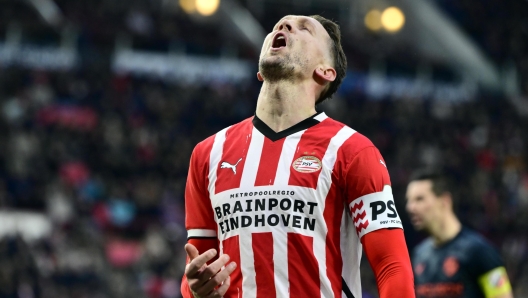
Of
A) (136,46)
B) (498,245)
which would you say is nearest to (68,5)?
(136,46)

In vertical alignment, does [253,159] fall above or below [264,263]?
above

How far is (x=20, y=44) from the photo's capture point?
57.0ft

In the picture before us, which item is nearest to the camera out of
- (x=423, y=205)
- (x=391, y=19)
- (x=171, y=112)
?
(x=423, y=205)

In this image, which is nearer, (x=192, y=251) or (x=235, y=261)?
(x=192, y=251)

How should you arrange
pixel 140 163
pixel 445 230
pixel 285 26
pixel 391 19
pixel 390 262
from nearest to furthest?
pixel 390 262 < pixel 285 26 < pixel 445 230 < pixel 140 163 < pixel 391 19

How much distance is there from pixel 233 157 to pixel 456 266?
308 centimetres

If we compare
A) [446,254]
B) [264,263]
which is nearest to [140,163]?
[446,254]

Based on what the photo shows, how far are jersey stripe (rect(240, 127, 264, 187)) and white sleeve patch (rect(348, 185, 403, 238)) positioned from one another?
41 cm

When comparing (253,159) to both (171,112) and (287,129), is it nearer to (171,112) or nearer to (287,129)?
(287,129)

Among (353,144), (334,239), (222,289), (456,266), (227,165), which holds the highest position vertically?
(353,144)

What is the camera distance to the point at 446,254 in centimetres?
577

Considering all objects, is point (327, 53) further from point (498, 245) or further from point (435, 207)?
point (498, 245)

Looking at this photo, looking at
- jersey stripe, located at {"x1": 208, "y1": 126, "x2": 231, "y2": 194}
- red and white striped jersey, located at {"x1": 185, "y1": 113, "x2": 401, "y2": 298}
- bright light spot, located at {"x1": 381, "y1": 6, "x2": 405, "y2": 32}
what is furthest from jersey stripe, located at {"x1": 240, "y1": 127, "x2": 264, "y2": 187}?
bright light spot, located at {"x1": 381, "y1": 6, "x2": 405, "y2": 32}

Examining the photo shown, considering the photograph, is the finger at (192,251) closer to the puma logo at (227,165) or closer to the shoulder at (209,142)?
the puma logo at (227,165)
